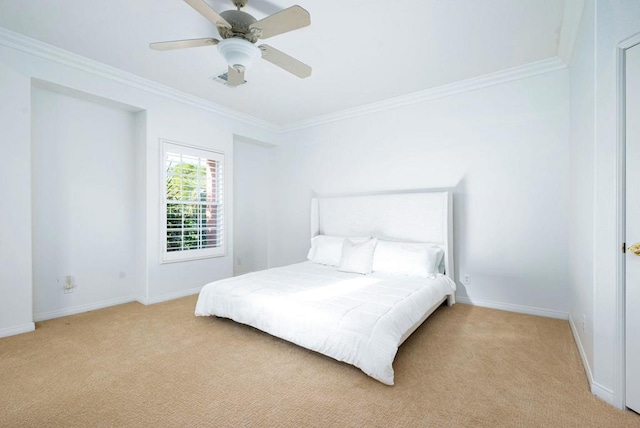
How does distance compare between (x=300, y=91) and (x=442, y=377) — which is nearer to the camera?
(x=442, y=377)

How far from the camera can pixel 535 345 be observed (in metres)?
2.47

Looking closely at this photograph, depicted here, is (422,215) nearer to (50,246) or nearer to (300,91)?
(300,91)

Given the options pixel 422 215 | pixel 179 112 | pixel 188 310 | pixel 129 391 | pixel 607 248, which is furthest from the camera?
pixel 179 112

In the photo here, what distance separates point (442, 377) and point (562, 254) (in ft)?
6.95

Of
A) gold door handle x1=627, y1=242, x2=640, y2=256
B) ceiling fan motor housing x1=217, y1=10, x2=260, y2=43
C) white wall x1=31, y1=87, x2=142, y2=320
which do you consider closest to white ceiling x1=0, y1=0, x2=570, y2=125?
ceiling fan motor housing x1=217, y1=10, x2=260, y2=43

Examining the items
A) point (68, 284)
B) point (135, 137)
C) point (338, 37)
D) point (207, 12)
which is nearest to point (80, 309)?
point (68, 284)

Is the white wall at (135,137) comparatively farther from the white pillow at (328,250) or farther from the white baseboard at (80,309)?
the white pillow at (328,250)

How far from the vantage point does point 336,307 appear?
231 centimetres

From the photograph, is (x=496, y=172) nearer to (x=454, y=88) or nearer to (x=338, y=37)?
(x=454, y=88)

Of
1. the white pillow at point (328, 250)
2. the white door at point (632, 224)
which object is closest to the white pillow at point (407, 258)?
the white pillow at point (328, 250)

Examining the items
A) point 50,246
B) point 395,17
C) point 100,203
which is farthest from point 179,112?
point 395,17

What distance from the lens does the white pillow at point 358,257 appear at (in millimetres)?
3484

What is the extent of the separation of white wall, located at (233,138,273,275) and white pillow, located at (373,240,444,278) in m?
2.60

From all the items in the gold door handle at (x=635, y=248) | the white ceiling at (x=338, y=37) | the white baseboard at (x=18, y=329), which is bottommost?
the white baseboard at (x=18, y=329)
